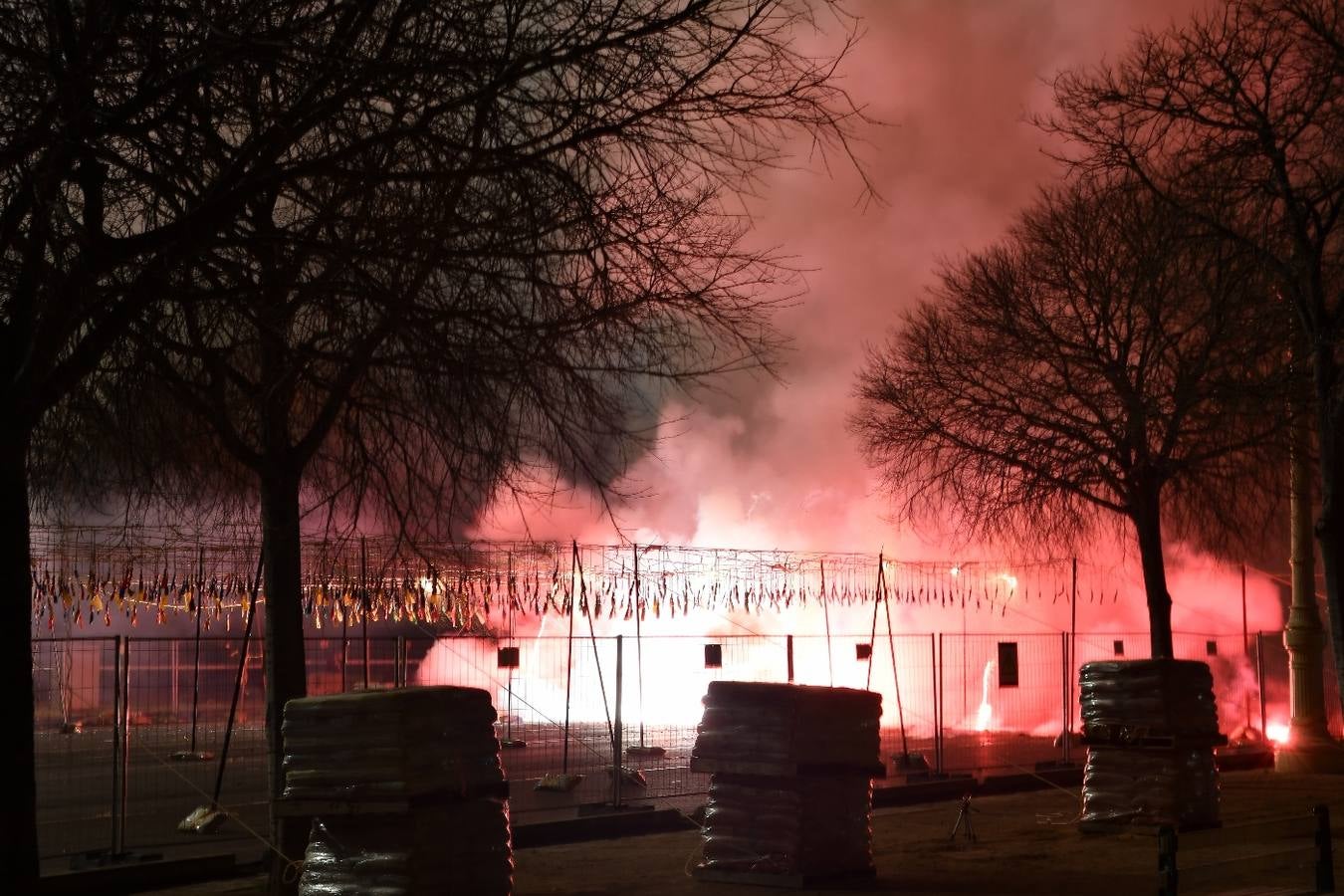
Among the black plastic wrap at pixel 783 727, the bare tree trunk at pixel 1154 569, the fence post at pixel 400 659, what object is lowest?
the black plastic wrap at pixel 783 727

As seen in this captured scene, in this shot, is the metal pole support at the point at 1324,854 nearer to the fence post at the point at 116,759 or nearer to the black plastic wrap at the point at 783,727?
the black plastic wrap at the point at 783,727

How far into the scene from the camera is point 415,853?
9453 millimetres

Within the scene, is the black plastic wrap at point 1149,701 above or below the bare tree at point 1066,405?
below

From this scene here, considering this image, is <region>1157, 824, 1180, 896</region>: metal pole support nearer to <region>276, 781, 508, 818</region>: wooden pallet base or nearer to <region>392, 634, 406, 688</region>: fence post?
<region>276, 781, 508, 818</region>: wooden pallet base

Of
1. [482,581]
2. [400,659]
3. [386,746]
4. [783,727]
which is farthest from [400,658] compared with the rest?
[482,581]

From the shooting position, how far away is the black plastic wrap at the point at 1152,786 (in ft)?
52.6

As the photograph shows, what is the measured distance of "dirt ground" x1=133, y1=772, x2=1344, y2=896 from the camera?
40.6 feet

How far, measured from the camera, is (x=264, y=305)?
7.87m

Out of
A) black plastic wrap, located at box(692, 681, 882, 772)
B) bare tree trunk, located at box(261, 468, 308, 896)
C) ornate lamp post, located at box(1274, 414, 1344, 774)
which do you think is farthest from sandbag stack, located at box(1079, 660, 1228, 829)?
bare tree trunk, located at box(261, 468, 308, 896)

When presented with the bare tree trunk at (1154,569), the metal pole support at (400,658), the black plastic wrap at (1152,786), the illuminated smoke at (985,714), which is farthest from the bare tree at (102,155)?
the illuminated smoke at (985,714)

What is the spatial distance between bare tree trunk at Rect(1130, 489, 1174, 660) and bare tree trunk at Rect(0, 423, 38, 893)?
51.6ft

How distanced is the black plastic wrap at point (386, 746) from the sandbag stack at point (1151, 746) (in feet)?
28.8

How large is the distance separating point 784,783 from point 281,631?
A: 4211 mm

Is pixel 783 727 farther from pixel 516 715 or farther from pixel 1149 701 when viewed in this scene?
pixel 516 715
